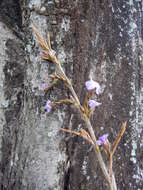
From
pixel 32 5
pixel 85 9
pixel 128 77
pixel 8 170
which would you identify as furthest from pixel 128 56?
pixel 8 170

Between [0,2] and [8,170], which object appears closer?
[8,170]

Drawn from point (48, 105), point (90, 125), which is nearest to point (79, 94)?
point (48, 105)

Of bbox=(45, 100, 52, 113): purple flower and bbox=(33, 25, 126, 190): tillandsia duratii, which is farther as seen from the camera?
bbox=(45, 100, 52, 113): purple flower

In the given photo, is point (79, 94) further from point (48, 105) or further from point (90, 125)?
point (90, 125)

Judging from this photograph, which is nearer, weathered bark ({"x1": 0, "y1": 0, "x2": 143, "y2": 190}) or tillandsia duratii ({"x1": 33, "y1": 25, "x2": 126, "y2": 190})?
tillandsia duratii ({"x1": 33, "y1": 25, "x2": 126, "y2": 190})

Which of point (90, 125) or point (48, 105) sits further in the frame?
point (48, 105)

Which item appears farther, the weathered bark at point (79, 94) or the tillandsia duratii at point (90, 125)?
the weathered bark at point (79, 94)

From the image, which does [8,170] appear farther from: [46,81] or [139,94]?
[139,94]

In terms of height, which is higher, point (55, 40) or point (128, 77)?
point (55, 40)
